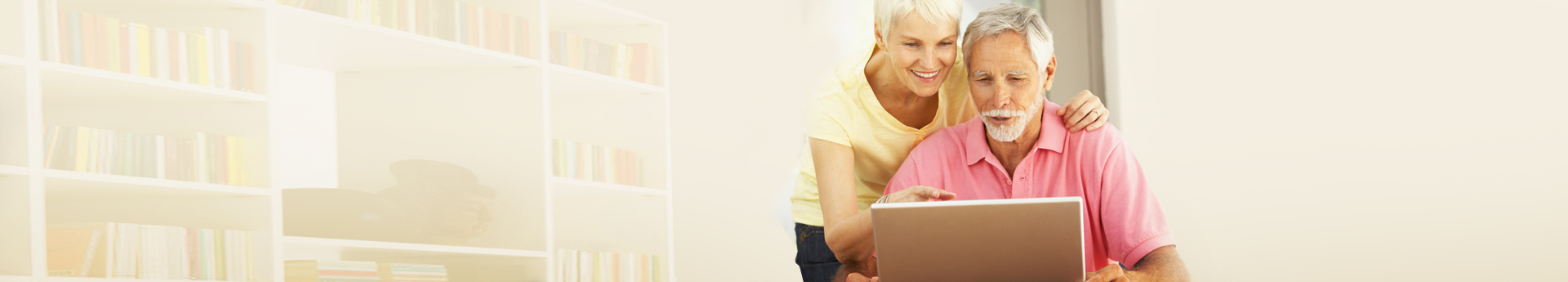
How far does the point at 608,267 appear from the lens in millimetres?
3184

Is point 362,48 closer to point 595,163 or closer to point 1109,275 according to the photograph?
point 595,163

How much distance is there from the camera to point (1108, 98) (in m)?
3.69

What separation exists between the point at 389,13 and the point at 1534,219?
121 inches


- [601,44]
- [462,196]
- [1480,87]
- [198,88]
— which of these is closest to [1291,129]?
[1480,87]

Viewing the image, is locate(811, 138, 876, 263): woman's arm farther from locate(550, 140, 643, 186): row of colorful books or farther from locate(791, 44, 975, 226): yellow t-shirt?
locate(550, 140, 643, 186): row of colorful books

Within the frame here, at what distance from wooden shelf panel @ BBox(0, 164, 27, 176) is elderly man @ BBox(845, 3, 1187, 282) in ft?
4.71

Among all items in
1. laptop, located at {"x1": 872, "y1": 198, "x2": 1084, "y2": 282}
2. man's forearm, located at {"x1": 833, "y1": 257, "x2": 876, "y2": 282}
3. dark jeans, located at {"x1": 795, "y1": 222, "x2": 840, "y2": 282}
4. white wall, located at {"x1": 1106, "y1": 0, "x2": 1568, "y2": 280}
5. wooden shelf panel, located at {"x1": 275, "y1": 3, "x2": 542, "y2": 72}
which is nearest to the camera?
laptop, located at {"x1": 872, "y1": 198, "x2": 1084, "y2": 282}

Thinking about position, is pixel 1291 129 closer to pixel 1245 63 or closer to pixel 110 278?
pixel 1245 63

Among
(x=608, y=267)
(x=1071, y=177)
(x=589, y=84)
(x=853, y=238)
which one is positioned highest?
(x=589, y=84)

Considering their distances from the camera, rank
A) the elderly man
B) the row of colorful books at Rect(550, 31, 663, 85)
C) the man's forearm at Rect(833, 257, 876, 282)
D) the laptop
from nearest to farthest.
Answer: the laptop < the elderly man < the man's forearm at Rect(833, 257, 876, 282) < the row of colorful books at Rect(550, 31, 663, 85)

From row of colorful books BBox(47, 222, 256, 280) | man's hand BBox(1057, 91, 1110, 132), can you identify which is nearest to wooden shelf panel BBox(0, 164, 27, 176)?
row of colorful books BBox(47, 222, 256, 280)

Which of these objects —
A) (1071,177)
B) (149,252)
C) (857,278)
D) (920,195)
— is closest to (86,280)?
(149,252)

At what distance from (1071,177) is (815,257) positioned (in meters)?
0.70

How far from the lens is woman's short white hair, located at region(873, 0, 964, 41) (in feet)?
7.20
